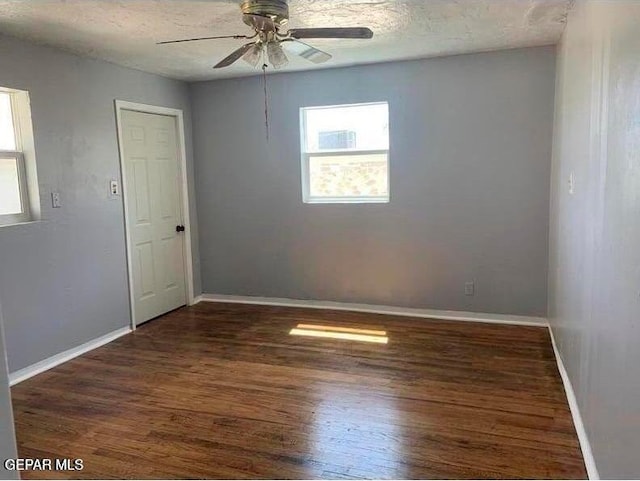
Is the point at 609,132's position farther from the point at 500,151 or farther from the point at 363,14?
the point at 500,151

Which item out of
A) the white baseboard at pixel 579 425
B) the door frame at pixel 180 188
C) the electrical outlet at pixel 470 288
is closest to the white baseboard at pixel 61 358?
the door frame at pixel 180 188

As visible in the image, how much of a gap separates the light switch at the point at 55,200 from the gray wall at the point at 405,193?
1.78m

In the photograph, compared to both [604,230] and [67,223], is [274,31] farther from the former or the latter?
[67,223]

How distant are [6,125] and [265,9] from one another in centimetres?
218

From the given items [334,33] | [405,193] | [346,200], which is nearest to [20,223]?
[334,33]

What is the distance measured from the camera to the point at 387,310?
185 inches

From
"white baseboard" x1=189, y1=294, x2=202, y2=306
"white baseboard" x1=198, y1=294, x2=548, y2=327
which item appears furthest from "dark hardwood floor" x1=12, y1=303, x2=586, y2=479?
"white baseboard" x1=189, y1=294, x2=202, y2=306

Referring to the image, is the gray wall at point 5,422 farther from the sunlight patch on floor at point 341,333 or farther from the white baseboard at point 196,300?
the white baseboard at point 196,300

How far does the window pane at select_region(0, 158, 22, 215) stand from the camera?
10.9 ft

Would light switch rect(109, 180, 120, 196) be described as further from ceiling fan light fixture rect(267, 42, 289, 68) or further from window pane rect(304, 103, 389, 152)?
ceiling fan light fixture rect(267, 42, 289, 68)

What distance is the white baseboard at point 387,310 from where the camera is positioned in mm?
4289

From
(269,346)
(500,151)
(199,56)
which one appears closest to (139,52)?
(199,56)

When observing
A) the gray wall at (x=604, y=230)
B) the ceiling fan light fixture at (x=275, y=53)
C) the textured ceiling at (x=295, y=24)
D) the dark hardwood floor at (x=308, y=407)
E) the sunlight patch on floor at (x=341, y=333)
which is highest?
the textured ceiling at (x=295, y=24)

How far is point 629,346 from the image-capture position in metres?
1.55
